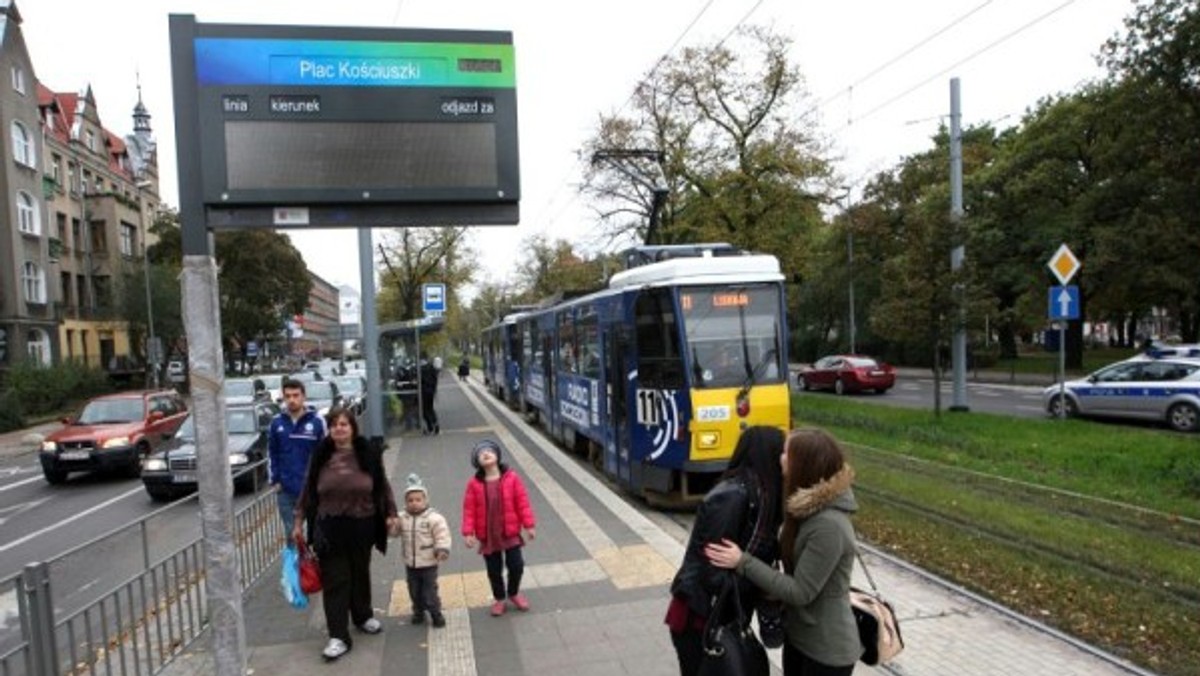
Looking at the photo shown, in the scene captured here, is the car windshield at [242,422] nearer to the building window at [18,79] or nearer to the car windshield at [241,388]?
the car windshield at [241,388]

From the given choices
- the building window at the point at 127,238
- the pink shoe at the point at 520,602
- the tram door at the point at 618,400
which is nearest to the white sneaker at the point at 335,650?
the pink shoe at the point at 520,602

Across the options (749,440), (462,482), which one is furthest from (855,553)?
(462,482)

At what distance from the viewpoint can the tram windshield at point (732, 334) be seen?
10.0 meters

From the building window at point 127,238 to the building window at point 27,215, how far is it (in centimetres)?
1098

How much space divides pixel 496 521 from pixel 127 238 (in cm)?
5712

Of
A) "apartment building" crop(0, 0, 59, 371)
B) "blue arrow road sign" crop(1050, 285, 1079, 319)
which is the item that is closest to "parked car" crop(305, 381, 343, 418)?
"blue arrow road sign" crop(1050, 285, 1079, 319)

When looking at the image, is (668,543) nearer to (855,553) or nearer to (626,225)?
(855,553)

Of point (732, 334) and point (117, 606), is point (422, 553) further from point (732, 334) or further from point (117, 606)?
point (732, 334)

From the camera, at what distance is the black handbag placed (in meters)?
3.17

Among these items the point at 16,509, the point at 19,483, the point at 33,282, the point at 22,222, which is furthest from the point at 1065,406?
the point at 33,282

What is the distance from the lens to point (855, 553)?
3.21m

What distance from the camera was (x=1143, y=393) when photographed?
17.6m

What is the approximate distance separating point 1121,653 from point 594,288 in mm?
10096

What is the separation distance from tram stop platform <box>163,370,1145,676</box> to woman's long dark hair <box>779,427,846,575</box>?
6.94 feet
